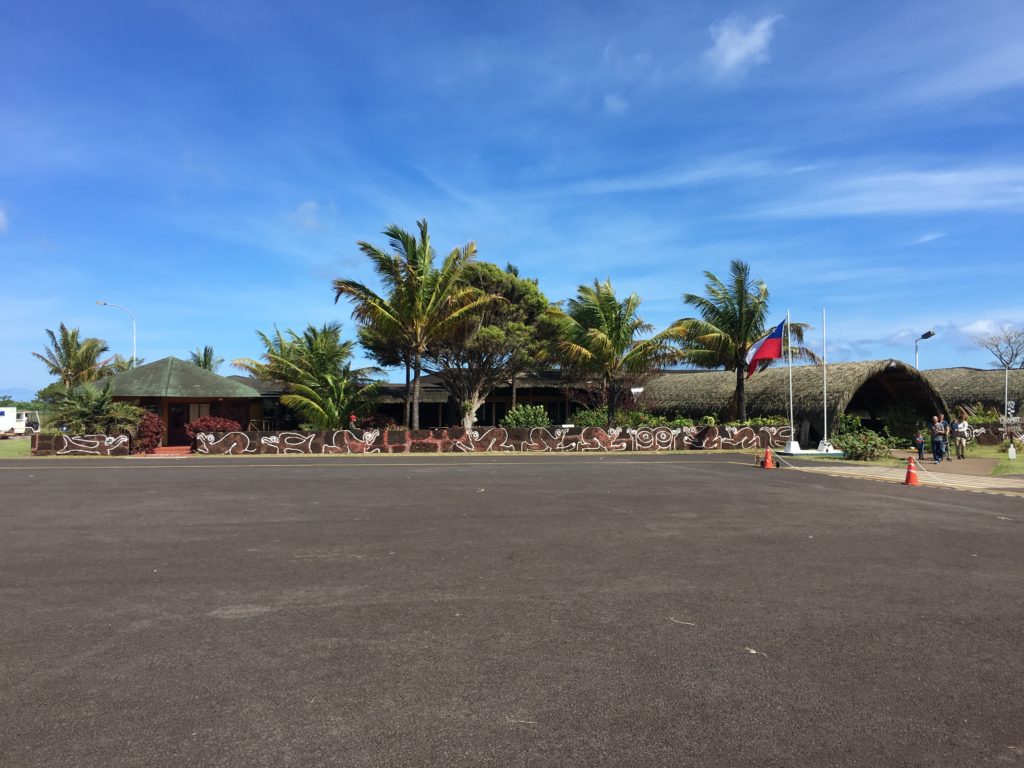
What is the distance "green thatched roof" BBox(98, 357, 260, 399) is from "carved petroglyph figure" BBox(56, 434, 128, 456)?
4.86 m

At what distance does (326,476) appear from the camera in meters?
16.9

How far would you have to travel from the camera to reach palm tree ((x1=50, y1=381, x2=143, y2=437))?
87.1ft

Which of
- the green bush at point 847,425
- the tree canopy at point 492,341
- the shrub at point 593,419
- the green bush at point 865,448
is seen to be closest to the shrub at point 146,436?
the tree canopy at point 492,341

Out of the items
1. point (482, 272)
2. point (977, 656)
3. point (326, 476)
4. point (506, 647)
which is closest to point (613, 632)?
point (506, 647)

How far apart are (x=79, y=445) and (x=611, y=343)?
833 inches

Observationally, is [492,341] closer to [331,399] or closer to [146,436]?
[331,399]

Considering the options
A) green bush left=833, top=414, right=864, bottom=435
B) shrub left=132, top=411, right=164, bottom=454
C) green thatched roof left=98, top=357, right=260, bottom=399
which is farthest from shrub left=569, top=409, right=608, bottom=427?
shrub left=132, top=411, right=164, bottom=454

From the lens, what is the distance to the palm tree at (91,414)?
2656 cm

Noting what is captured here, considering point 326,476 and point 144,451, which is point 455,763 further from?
point 144,451

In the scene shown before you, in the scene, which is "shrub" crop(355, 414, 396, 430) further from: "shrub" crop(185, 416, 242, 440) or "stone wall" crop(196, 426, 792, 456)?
"shrub" crop(185, 416, 242, 440)

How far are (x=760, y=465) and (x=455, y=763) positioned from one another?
63.1 ft

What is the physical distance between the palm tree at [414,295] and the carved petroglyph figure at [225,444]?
21.7 feet

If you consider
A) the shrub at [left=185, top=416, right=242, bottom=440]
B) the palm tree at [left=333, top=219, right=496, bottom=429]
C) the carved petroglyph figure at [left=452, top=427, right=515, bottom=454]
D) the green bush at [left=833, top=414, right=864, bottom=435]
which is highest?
the palm tree at [left=333, top=219, right=496, bottom=429]

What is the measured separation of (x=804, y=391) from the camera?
29.7 metres
